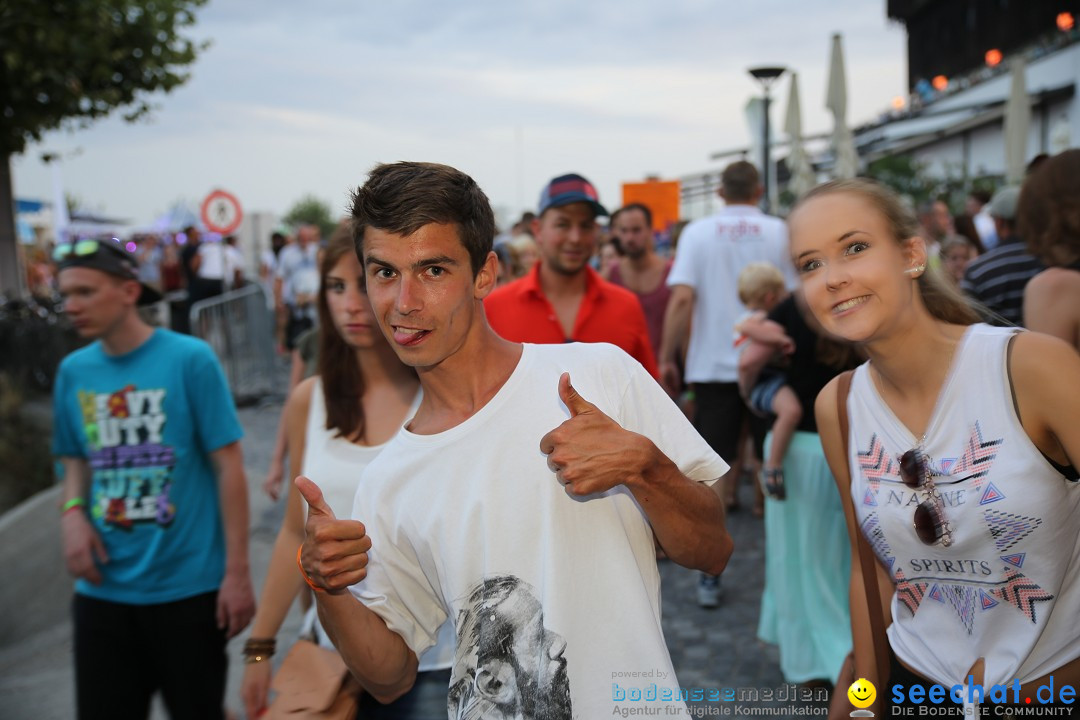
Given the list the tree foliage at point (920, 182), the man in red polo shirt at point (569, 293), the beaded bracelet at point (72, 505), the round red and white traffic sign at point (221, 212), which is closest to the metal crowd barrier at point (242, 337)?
the round red and white traffic sign at point (221, 212)

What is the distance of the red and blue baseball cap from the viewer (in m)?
4.71

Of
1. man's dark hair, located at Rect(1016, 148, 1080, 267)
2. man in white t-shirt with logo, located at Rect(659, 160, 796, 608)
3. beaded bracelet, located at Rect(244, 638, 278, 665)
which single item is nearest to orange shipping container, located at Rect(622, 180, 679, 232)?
man in white t-shirt with logo, located at Rect(659, 160, 796, 608)

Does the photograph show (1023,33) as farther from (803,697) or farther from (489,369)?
(489,369)

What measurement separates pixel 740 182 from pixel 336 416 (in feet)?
13.7

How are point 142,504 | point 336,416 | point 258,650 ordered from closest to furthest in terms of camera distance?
point 258,650, point 336,416, point 142,504

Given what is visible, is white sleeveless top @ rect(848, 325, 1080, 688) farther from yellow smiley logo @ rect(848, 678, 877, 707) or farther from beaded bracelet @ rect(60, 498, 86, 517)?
beaded bracelet @ rect(60, 498, 86, 517)

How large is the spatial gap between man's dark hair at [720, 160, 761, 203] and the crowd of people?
314 centimetres

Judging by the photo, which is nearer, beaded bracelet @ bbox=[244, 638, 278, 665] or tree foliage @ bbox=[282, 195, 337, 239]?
beaded bracelet @ bbox=[244, 638, 278, 665]

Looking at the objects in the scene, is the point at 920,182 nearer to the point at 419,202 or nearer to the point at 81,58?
the point at 81,58

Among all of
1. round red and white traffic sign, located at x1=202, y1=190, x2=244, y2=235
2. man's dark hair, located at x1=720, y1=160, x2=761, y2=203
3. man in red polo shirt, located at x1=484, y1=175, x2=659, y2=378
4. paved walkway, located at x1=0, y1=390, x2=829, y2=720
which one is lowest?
paved walkway, located at x1=0, y1=390, x2=829, y2=720

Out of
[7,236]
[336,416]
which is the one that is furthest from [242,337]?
[336,416]

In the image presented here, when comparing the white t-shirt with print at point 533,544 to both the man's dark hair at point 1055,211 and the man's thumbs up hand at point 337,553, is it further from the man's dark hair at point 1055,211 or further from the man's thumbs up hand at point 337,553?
the man's dark hair at point 1055,211

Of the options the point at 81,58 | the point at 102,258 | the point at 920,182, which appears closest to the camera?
the point at 102,258

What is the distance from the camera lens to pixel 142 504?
3.47 meters
